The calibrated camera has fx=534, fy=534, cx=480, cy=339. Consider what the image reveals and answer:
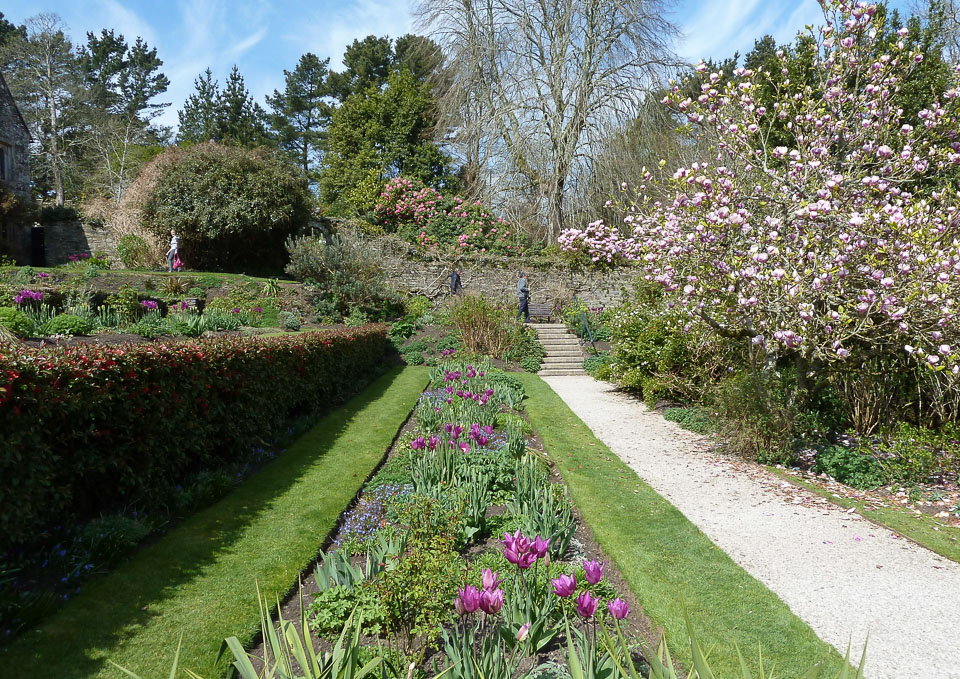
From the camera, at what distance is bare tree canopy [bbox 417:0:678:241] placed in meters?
18.8

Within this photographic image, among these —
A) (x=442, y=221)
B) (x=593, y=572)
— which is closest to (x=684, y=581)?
(x=593, y=572)

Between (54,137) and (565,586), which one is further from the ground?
(54,137)

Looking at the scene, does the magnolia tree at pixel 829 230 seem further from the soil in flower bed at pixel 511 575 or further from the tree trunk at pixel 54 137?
the tree trunk at pixel 54 137

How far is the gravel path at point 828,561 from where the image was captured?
103 inches

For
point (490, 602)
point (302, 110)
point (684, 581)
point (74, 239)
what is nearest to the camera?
point (490, 602)

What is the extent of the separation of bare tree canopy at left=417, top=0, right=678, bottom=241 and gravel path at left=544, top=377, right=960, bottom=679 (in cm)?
1546

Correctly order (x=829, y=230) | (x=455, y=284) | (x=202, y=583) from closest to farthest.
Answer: (x=202, y=583) < (x=829, y=230) < (x=455, y=284)

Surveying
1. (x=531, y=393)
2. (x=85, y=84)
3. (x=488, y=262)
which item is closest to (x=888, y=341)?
(x=531, y=393)

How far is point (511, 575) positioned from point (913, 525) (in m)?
3.48

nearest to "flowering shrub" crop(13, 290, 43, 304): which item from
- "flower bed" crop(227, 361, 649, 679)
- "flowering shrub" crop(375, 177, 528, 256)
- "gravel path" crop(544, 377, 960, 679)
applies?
"flower bed" crop(227, 361, 649, 679)

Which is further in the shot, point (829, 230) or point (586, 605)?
point (829, 230)

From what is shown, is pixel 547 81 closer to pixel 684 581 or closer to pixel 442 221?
pixel 442 221

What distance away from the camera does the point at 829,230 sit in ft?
17.2

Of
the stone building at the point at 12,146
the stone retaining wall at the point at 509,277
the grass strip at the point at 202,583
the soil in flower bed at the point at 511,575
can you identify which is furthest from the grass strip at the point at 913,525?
the stone building at the point at 12,146
